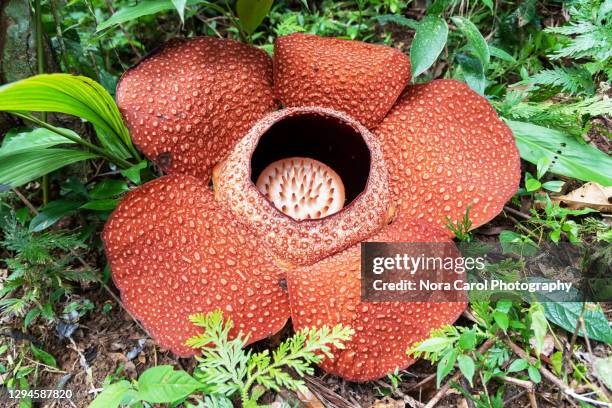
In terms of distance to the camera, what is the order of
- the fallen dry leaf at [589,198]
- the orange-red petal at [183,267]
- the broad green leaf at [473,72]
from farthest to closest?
1. the broad green leaf at [473,72]
2. the fallen dry leaf at [589,198]
3. the orange-red petal at [183,267]

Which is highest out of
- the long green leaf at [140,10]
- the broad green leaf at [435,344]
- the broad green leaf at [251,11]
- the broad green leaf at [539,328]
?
the long green leaf at [140,10]

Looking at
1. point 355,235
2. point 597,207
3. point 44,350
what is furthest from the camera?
point 597,207

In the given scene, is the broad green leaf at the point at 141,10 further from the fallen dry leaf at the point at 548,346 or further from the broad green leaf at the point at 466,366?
the fallen dry leaf at the point at 548,346

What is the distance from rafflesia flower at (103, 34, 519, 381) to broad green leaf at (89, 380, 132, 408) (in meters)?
0.19

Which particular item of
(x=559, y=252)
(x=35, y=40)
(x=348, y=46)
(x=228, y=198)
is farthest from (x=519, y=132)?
(x=35, y=40)

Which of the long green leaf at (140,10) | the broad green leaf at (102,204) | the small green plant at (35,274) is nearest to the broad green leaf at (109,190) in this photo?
the broad green leaf at (102,204)

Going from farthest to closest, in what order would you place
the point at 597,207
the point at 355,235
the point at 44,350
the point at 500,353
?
the point at 597,207, the point at 44,350, the point at 355,235, the point at 500,353

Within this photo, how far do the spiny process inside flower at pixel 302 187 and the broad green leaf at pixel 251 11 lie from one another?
63 centimetres

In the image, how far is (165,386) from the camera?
1.56 metres

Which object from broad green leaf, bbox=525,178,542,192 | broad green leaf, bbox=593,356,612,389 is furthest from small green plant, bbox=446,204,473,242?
broad green leaf, bbox=593,356,612,389

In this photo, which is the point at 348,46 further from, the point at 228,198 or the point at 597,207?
the point at 597,207

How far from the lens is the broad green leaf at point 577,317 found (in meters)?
1.82

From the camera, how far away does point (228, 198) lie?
76.4 inches

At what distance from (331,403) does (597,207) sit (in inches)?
54.7
